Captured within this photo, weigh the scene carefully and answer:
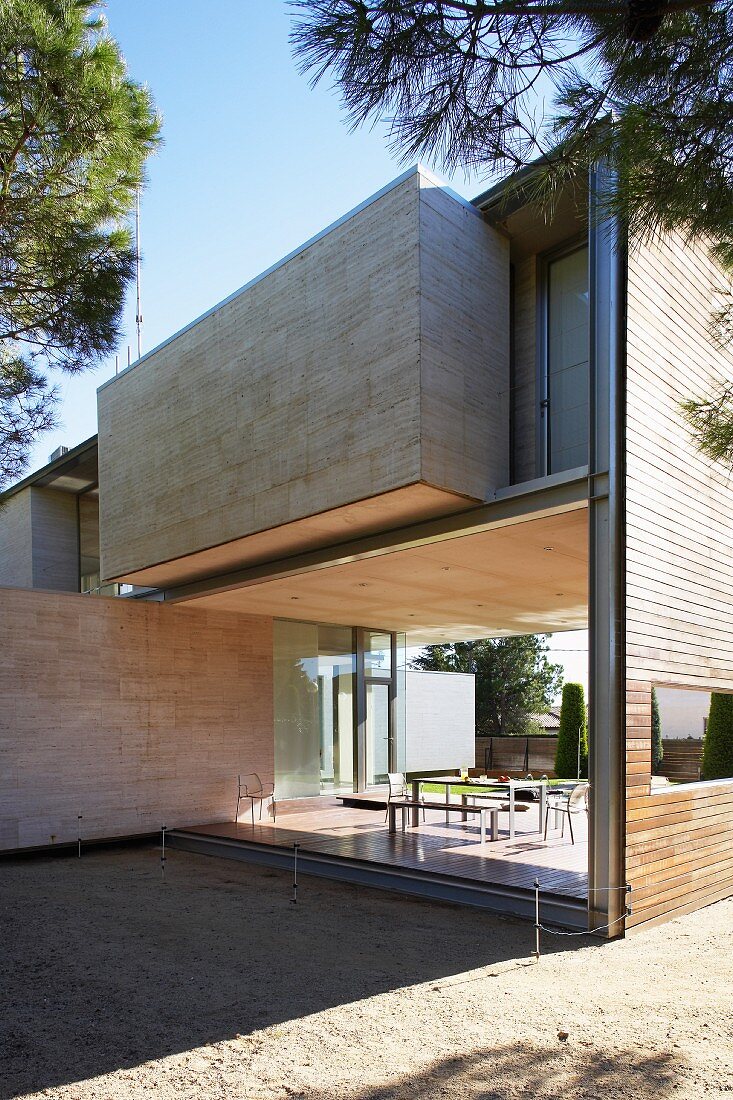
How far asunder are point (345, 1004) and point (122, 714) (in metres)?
6.96

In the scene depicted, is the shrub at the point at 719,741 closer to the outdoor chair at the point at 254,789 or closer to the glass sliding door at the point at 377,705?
the glass sliding door at the point at 377,705

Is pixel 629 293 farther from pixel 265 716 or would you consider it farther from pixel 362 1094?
pixel 265 716

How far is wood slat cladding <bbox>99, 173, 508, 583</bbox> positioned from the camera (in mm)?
7074

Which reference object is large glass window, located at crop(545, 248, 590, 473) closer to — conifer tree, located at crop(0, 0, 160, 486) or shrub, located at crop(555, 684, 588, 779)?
conifer tree, located at crop(0, 0, 160, 486)

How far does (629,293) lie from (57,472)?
951 cm

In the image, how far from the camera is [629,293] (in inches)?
279

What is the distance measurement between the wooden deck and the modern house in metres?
0.95

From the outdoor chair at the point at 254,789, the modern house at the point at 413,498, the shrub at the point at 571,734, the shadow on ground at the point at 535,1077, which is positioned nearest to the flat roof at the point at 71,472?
the modern house at the point at 413,498

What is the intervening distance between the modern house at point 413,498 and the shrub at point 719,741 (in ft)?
7.98

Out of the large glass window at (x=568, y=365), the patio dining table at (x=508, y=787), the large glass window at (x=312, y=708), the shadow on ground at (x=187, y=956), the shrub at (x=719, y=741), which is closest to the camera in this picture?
the shadow on ground at (x=187, y=956)

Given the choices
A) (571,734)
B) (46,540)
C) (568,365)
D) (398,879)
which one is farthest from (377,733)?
(568,365)

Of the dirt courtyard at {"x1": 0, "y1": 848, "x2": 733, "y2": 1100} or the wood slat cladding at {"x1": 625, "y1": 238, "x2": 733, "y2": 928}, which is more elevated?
the wood slat cladding at {"x1": 625, "y1": 238, "x2": 733, "y2": 928}

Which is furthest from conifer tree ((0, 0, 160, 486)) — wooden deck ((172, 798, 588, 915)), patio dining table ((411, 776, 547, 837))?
patio dining table ((411, 776, 547, 837))

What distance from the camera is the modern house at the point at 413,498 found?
6949 mm
